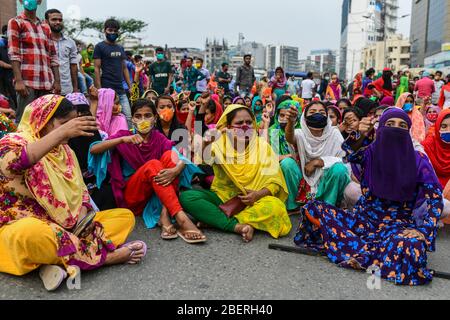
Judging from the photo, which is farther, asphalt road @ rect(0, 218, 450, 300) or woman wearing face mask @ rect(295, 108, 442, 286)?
woman wearing face mask @ rect(295, 108, 442, 286)

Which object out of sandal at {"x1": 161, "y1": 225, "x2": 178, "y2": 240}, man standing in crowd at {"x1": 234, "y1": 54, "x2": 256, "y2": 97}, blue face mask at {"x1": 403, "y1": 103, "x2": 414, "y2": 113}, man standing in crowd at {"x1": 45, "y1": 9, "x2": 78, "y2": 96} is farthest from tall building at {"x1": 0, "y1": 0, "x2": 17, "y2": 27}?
sandal at {"x1": 161, "y1": 225, "x2": 178, "y2": 240}

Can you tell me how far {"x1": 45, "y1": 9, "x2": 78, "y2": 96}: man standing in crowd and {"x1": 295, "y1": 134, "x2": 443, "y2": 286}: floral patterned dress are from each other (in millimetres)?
3674

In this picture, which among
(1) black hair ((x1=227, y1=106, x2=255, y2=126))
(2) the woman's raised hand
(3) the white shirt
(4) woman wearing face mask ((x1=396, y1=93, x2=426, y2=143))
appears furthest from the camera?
(3) the white shirt

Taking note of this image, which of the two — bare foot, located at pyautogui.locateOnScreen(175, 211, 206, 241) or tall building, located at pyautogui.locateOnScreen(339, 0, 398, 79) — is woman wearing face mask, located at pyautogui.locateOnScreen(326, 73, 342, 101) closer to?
bare foot, located at pyautogui.locateOnScreen(175, 211, 206, 241)

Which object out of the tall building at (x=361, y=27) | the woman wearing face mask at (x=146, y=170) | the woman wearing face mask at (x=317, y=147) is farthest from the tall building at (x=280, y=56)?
the woman wearing face mask at (x=146, y=170)

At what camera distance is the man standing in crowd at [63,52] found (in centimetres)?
488

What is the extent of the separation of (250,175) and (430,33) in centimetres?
7431

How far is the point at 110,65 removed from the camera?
18.6ft

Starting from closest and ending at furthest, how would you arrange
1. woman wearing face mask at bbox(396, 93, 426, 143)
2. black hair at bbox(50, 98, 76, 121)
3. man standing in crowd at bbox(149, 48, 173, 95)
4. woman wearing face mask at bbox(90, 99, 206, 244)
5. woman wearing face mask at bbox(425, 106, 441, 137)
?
black hair at bbox(50, 98, 76, 121) < woman wearing face mask at bbox(90, 99, 206, 244) < woman wearing face mask at bbox(396, 93, 426, 143) < woman wearing face mask at bbox(425, 106, 441, 137) < man standing in crowd at bbox(149, 48, 173, 95)

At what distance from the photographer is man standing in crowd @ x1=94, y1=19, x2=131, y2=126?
18.1ft

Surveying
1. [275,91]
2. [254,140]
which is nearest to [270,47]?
[275,91]

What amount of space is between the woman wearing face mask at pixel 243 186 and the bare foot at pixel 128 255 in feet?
2.19

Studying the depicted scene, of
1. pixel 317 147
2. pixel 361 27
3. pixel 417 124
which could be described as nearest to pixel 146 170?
pixel 317 147

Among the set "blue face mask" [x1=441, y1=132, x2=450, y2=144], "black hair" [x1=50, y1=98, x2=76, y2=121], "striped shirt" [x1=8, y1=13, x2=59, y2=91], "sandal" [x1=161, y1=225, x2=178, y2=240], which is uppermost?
"striped shirt" [x1=8, y1=13, x2=59, y2=91]
